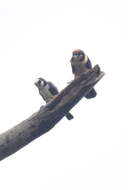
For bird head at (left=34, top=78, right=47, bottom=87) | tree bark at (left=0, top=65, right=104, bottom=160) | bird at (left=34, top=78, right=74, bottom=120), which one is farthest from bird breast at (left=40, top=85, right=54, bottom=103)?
tree bark at (left=0, top=65, right=104, bottom=160)

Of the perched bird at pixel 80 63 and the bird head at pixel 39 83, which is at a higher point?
the perched bird at pixel 80 63

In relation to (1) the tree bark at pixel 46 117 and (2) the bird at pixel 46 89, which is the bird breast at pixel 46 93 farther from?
(1) the tree bark at pixel 46 117

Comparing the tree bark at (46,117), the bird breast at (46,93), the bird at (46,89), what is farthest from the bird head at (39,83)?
the tree bark at (46,117)

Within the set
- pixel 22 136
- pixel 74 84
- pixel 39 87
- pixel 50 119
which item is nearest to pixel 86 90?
pixel 74 84

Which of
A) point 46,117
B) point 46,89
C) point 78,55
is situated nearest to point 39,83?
point 46,89

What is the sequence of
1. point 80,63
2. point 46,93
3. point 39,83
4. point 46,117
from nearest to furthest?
point 46,117 → point 80,63 → point 46,93 → point 39,83

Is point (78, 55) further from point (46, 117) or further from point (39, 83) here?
point (39, 83)

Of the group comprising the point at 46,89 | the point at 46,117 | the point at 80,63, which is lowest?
the point at 46,89
